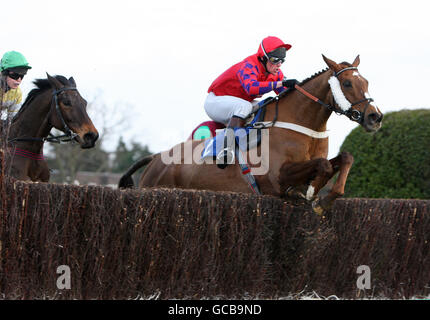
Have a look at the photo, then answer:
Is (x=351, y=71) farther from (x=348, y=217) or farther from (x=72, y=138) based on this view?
(x=72, y=138)

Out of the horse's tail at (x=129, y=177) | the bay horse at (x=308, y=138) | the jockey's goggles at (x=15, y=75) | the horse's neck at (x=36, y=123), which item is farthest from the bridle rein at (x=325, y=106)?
the jockey's goggles at (x=15, y=75)

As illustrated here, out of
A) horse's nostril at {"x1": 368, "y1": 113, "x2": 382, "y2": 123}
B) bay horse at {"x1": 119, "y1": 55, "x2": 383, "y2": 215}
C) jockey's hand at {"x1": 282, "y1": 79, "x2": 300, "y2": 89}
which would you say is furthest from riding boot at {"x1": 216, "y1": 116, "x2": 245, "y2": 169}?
horse's nostril at {"x1": 368, "y1": 113, "x2": 382, "y2": 123}

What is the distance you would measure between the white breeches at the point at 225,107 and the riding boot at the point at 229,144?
77 millimetres

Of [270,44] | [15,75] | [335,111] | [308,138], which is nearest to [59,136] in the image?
[15,75]

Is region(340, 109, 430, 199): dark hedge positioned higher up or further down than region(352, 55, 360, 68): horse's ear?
further down

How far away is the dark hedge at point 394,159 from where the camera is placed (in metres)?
10.9

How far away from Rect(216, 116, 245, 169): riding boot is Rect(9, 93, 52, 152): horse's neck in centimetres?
204

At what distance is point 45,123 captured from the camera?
675cm

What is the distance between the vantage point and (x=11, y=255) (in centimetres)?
452

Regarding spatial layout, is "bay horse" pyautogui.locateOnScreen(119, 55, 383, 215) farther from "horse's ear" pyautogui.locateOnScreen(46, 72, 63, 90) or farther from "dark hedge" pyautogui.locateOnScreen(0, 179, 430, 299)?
"horse's ear" pyautogui.locateOnScreen(46, 72, 63, 90)

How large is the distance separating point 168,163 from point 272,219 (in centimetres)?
277

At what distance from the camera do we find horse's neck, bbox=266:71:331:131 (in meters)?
6.46

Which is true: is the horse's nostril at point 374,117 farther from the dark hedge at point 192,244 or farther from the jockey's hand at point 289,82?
the jockey's hand at point 289,82

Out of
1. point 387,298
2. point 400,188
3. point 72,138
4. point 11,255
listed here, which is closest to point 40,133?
point 72,138
